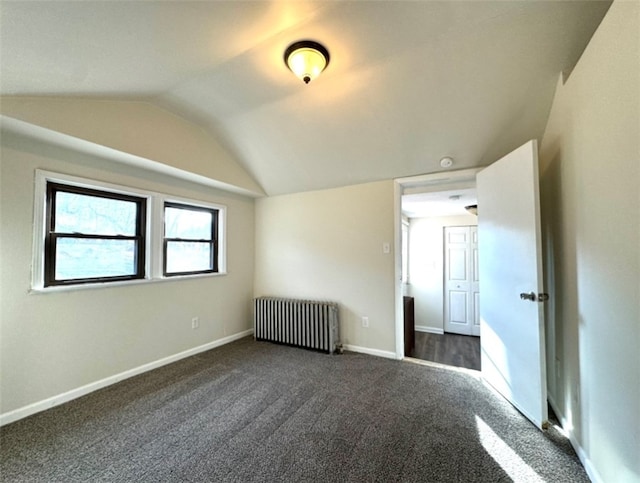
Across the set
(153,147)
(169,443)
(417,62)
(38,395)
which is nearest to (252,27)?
(417,62)

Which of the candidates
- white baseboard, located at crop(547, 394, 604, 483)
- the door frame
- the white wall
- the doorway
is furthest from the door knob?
the white wall

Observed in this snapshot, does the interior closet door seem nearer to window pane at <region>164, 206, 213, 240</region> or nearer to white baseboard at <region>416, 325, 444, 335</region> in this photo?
white baseboard at <region>416, 325, 444, 335</region>

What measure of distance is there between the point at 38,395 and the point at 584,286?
12.9 ft

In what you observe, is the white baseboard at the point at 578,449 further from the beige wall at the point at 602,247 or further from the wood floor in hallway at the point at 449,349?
the wood floor in hallway at the point at 449,349

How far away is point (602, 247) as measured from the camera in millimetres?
1337

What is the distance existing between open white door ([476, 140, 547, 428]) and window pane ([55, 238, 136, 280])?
3554 millimetres

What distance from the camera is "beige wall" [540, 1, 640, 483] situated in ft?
3.68

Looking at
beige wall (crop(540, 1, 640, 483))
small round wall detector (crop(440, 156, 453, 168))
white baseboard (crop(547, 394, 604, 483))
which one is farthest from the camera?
small round wall detector (crop(440, 156, 453, 168))

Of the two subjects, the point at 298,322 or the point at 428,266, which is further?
the point at 428,266

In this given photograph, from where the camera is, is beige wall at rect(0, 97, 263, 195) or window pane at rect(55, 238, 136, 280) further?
window pane at rect(55, 238, 136, 280)

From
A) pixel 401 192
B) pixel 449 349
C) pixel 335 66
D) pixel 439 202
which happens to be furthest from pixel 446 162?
pixel 449 349

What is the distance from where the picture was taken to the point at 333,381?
8.29 feet

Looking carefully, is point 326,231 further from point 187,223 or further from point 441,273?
point 441,273

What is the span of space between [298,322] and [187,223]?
1914 millimetres
